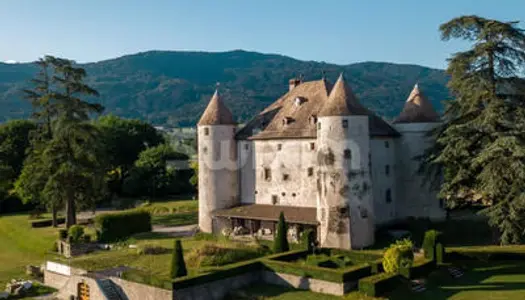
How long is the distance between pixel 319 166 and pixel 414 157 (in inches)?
334

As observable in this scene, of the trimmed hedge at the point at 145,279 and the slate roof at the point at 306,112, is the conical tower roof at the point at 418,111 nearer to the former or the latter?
the slate roof at the point at 306,112

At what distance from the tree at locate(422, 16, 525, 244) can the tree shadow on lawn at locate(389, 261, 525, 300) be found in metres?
2.76

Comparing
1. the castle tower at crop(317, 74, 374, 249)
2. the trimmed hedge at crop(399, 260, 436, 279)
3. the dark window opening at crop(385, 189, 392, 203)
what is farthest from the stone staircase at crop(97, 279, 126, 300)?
the dark window opening at crop(385, 189, 392, 203)

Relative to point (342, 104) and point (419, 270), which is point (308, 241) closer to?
point (419, 270)

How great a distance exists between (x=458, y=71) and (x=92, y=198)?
36.4 m

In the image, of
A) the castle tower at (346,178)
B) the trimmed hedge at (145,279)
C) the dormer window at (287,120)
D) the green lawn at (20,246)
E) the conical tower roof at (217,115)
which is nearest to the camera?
the trimmed hedge at (145,279)

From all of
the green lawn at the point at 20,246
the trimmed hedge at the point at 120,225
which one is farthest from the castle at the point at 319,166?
the green lawn at the point at 20,246

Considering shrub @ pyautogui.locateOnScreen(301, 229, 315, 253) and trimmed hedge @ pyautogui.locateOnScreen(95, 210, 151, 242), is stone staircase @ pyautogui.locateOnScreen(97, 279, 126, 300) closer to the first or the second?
shrub @ pyautogui.locateOnScreen(301, 229, 315, 253)

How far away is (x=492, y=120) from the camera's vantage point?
35562mm

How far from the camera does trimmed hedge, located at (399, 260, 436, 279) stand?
101 feet

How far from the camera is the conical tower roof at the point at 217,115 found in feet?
159

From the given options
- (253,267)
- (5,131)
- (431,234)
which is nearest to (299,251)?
(253,267)

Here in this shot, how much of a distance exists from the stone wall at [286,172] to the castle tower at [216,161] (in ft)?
7.96

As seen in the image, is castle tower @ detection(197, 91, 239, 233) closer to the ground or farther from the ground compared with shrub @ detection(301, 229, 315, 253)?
farther from the ground
